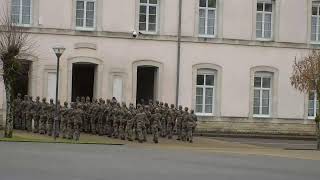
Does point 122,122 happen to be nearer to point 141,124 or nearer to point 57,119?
point 141,124

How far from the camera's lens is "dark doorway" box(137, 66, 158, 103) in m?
41.7

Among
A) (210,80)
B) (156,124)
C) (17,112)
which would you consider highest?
(210,80)

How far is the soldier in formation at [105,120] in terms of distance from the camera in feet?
103

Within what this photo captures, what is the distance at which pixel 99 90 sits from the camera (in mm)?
39188

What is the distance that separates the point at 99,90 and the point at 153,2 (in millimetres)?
5872

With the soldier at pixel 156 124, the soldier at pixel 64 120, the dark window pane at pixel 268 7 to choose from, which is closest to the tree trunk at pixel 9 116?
the soldier at pixel 64 120

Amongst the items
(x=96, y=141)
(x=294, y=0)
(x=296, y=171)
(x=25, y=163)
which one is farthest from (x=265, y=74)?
(x=25, y=163)

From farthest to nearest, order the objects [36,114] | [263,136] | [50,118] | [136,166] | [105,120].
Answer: [263,136] < [36,114] < [105,120] < [50,118] < [136,166]

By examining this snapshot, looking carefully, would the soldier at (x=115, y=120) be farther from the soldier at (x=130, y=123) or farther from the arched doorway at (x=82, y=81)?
the arched doorway at (x=82, y=81)

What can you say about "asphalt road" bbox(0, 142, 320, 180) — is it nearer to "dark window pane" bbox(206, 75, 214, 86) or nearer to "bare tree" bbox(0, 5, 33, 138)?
"bare tree" bbox(0, 5, 33, 138)

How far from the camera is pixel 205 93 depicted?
41281 millimetres

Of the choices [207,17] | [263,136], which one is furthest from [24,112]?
[263,136]

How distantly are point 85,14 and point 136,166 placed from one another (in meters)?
22.2

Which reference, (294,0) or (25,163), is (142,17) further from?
(25,163)
